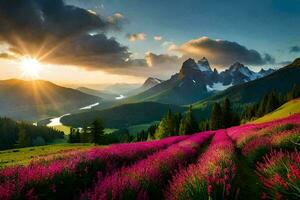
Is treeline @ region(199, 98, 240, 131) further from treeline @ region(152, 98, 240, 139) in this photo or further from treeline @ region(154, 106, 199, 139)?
treeline @ region(154, 106, 199, 139)

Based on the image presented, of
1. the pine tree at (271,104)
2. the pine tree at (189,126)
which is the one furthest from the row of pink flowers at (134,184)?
the pine tree at (271,104)

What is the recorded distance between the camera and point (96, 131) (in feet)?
247

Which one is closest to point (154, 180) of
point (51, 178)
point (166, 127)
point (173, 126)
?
point (51, 178)

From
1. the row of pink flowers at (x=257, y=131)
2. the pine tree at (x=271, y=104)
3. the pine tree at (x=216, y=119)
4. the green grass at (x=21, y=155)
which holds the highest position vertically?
the pine tree at (x=271, y=104)

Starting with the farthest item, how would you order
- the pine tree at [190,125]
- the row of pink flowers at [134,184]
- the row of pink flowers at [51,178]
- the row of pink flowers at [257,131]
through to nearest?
1. the pine tree at [190,125]
2. the row of pink flowers at [257,131]
3. the row of pink flowers at [51,178]
4. the row of pink flowers at [134,184]

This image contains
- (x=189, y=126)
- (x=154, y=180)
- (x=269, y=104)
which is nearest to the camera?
(x=154, y=180)

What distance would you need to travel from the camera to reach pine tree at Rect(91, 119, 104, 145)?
2948 inches

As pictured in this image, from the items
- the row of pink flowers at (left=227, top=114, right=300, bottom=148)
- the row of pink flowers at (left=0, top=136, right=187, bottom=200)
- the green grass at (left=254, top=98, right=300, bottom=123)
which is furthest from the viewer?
the green grass at (left=254, top=98, right=300, bottom=123)

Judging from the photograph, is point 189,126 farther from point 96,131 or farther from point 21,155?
point 21,155

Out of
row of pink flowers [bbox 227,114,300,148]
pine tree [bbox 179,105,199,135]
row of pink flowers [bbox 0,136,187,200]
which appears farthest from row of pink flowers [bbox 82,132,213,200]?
pine tree [bbox 179,105,199,135]

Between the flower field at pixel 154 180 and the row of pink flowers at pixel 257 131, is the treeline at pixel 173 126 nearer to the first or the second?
the row of pink flowers at pixel 257 131

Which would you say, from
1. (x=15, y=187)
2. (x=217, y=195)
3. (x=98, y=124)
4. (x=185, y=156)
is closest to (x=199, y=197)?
(x=217, y=195)

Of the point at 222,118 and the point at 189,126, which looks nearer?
the point at 189,126

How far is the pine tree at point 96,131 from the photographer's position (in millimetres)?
74875
